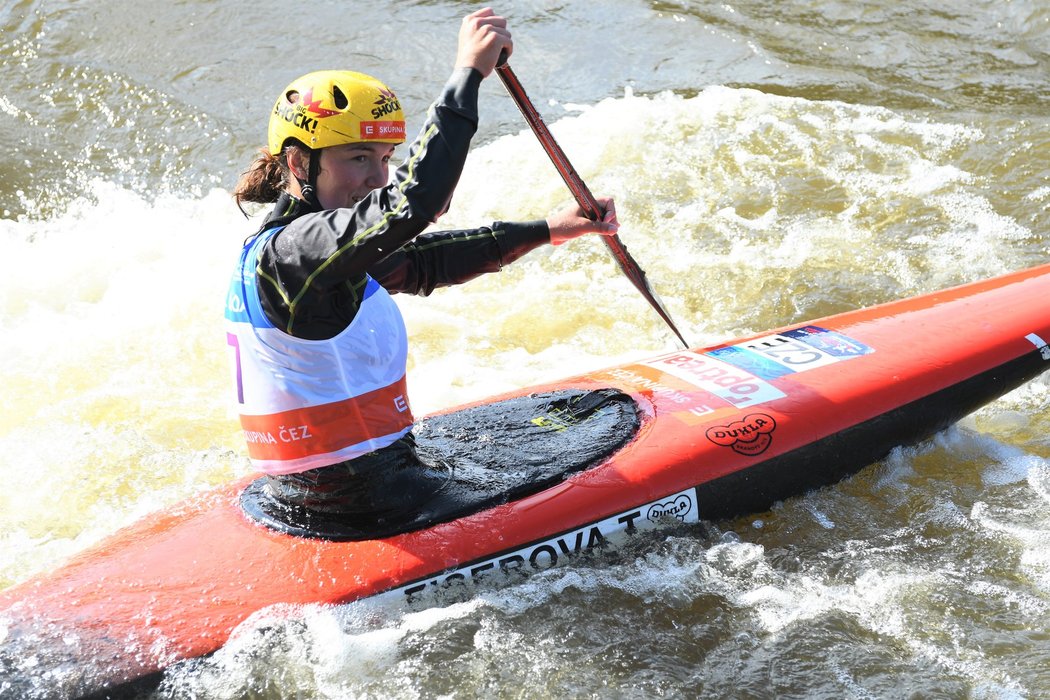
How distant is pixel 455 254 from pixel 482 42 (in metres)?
0.96

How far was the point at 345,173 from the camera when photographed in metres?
2.62

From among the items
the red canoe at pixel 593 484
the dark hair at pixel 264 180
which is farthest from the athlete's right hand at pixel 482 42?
the red canoe at pixel 593 484

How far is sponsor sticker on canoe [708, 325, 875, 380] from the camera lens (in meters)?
3.74

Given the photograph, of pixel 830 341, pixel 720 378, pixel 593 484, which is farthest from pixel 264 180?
pixel 830 341

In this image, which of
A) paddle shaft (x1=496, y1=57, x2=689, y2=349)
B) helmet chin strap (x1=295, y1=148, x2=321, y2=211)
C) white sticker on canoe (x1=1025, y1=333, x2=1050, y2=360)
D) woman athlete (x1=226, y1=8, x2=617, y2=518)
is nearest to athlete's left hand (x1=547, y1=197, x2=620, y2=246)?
paddle shaft (x1=496, y1=57, x2=689, y2=349)

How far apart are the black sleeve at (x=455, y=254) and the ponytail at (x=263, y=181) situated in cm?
51

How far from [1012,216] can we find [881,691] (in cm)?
351

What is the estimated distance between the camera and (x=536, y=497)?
315cm

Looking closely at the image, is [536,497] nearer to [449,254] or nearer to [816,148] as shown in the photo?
[449,254]

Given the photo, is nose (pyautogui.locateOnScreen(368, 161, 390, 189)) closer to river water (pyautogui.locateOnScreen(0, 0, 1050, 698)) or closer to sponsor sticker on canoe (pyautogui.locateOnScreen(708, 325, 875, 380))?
river water (pyautogui.locateOnScreen(0, 0, 1050, 698))

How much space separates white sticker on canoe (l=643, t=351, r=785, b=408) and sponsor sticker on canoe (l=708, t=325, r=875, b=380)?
0.15 feet

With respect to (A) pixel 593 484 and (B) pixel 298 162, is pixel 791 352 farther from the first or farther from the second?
(B) pixel 298 162

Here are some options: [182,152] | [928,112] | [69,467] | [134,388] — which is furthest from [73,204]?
[928,112]

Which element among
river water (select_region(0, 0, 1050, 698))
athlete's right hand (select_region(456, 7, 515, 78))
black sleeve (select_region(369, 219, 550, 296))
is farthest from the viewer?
black sleeve (select_region(369, 219, 550, 296))
